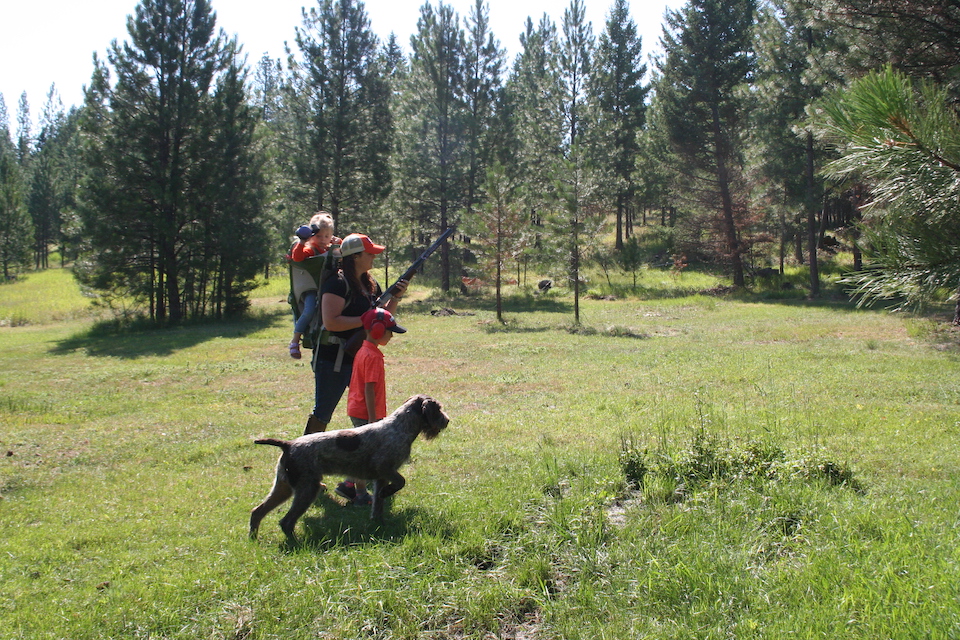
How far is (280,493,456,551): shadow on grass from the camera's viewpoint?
3930 mm

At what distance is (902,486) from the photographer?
450 cm

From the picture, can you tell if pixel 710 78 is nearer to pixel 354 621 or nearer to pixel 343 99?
pixel 343 99

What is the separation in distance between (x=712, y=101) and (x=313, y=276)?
88.9 ft

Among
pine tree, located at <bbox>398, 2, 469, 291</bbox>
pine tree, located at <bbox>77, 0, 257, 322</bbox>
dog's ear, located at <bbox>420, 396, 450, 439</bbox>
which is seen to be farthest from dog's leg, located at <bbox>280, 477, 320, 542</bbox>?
pine tree, located at <bbox>398, 2, 469, 291</bbox>

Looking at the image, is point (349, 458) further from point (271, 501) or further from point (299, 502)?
point (271, 501)

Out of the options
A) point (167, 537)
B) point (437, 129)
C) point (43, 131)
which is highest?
point (43, 131)

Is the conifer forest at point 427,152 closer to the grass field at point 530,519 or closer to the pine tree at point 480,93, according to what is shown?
the pine tree at point 480,93

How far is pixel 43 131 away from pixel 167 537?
110259 mm

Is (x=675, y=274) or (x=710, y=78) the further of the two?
(x=675, y=274)

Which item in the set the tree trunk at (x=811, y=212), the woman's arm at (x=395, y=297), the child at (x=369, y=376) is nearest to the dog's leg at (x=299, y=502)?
the child at (x=369, y=376)

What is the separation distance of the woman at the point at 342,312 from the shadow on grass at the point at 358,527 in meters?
0.81

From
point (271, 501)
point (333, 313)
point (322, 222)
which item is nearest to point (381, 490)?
point (271, 501)

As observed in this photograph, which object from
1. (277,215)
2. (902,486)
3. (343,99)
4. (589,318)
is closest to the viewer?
(902,486)

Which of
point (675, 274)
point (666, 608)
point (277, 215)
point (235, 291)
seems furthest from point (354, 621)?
point (675, 274)
